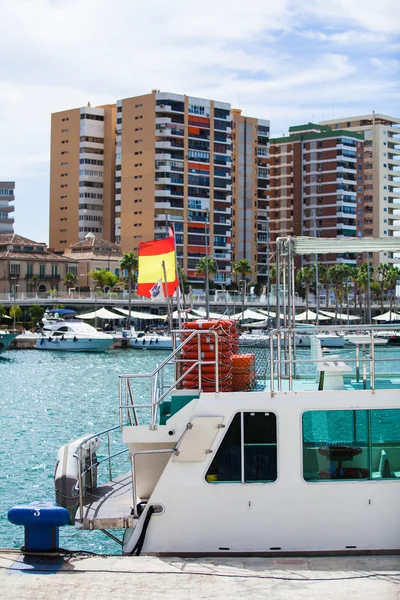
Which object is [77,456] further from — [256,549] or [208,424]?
[256,549]

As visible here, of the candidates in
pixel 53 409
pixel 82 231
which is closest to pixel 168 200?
pixel 82 231

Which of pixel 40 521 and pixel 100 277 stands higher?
pixel 100 277

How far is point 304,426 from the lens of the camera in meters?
11.6

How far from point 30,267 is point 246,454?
111748 mm

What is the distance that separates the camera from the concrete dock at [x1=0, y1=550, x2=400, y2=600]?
9.93m

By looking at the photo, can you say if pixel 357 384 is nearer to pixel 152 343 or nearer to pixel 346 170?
pixel 152 343

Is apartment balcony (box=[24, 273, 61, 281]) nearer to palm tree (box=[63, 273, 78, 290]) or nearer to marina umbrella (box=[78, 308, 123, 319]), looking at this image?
palm tree (box=[63, 273, 78, 290])

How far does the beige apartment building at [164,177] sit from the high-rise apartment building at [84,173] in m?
0.17

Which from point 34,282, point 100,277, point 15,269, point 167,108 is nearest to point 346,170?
point 167,108

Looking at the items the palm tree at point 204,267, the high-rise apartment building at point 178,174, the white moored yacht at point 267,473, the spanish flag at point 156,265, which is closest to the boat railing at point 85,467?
the white moored yacht at point 267,473

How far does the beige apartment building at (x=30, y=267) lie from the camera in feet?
390

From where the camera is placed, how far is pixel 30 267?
12031 centimetres

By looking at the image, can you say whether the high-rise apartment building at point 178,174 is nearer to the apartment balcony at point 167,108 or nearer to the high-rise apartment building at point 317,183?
the apartment balcony at point 167,108

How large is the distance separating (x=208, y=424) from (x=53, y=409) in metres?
28.5
